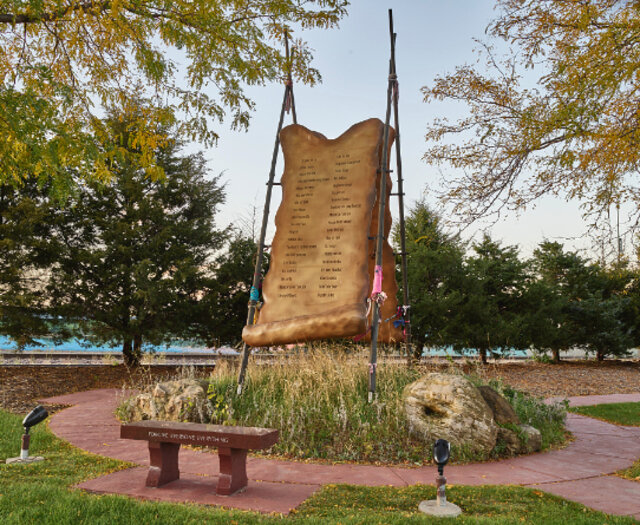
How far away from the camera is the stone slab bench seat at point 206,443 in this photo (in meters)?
4.28

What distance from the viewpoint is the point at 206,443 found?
4309 mm

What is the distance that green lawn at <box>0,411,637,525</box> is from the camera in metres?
3.59

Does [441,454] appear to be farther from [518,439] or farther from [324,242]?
[324,242]

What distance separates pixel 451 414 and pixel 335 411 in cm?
138

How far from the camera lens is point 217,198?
52.1 feet

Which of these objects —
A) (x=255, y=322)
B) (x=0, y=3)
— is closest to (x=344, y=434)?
(x=255, y=322)

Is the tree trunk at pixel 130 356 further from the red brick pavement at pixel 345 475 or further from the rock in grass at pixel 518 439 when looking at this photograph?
the rock in grass at pixel 518 439

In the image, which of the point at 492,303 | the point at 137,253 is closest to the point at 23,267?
the point at 137,253

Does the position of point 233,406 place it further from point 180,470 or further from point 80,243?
point 80,243

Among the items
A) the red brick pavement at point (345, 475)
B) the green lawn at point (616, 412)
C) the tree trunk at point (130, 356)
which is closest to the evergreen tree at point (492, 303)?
the green lawn at point (616, 412)

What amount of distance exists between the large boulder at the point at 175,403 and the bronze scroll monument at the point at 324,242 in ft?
3.60

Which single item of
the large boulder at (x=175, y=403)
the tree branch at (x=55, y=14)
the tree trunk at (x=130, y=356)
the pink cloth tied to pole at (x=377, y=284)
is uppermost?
the tree branch at (x=55, y=14)

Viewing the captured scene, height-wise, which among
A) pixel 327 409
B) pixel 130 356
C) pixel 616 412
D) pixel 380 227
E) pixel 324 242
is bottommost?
Answer: pixel 616 412

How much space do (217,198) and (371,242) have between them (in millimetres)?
8892
